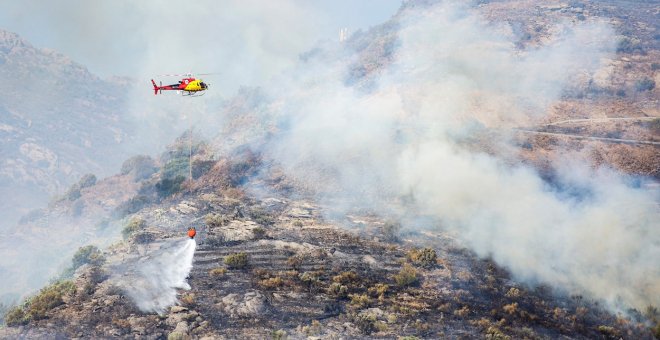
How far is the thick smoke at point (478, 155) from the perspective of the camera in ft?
88.0

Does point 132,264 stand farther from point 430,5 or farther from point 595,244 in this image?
point 430,5

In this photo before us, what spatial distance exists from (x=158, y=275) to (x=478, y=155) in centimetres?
2654

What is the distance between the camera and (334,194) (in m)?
39.6

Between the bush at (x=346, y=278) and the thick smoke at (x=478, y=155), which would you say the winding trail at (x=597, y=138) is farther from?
the bush at (x=346, y=278)

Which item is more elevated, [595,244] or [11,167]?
[11,167]

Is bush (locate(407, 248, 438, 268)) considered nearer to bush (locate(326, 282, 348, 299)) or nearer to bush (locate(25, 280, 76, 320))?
bush (locate(326, 282, 348, 299))

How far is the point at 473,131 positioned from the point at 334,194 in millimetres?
16609

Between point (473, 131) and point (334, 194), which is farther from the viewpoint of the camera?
point (473, 131)

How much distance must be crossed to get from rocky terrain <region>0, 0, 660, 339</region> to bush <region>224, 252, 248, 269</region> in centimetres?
9

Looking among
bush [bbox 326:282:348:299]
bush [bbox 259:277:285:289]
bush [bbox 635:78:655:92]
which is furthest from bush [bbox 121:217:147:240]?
bush [bbox 635:78:655:92]

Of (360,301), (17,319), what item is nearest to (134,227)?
(17,319)

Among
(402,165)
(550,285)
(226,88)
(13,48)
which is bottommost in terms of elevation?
(550,285)

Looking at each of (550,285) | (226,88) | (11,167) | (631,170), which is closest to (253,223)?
(550,285)

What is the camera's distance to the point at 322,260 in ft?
90.7
